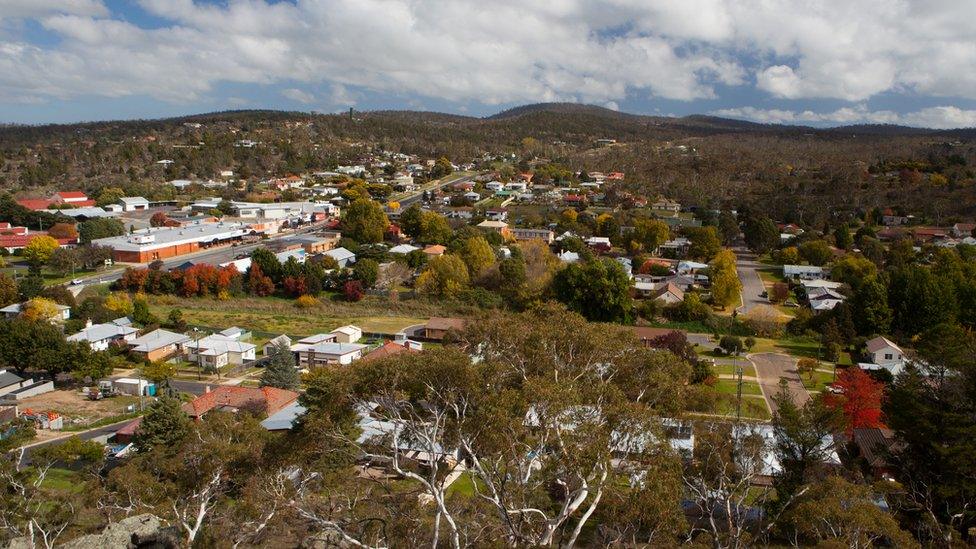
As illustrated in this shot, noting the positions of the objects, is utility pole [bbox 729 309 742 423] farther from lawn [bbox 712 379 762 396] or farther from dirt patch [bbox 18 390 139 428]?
dirt patch [bbox 18 390 139 428]

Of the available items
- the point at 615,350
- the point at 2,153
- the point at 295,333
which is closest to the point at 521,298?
the point at 295,333

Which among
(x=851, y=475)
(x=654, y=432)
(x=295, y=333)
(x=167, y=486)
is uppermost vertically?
(x=654, y=432)

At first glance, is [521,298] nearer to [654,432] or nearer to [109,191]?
[654,432]

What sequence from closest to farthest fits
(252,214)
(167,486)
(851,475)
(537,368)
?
(537,368)
(167,486)
(851,475)
(252,214)

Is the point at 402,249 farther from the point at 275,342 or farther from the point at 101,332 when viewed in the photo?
the point at 101,332

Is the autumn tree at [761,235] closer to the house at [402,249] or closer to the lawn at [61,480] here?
the house at [402,249]

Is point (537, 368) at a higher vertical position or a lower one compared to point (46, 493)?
higher

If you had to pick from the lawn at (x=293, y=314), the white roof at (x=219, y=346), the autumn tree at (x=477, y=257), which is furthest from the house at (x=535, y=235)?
the white roof at (x=219, y=346)

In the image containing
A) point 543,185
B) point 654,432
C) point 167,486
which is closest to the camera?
point 654,432

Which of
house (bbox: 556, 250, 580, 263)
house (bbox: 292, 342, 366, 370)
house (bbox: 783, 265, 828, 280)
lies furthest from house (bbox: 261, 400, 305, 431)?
house (bbox: 783, 265, 828, 280)
